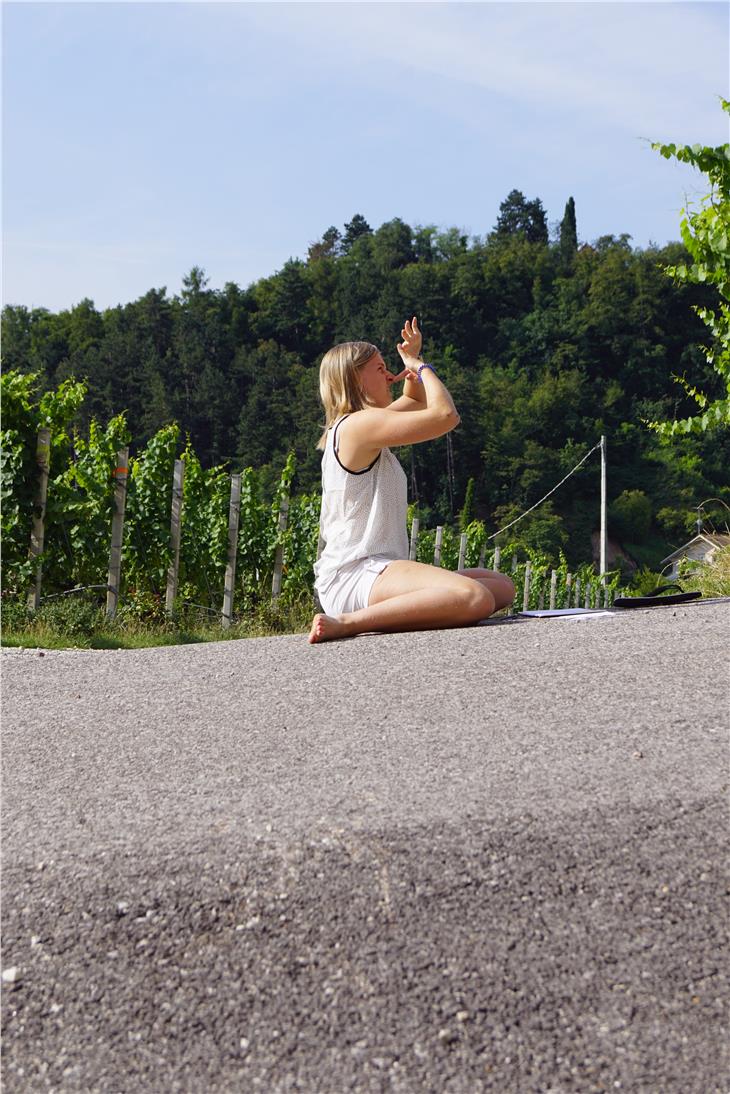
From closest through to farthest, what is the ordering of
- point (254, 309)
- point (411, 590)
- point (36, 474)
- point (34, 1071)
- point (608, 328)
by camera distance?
point (34, 1071)
point (411, 590)
point (36, 474)
point (608, 328)
point (254, 309)

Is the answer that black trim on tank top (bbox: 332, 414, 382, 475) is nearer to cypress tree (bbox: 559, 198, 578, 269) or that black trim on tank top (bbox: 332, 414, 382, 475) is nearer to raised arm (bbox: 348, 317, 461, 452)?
raised arm (bbox: 348, 317, 461, 452)

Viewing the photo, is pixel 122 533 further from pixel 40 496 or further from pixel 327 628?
pixel 327 628

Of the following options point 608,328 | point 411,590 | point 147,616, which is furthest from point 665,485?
point 411,590

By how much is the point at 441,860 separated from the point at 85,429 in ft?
202

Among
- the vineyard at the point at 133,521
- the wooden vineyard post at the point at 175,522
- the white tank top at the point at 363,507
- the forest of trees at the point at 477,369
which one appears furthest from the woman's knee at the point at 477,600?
the forest of trees at the point at 477,369

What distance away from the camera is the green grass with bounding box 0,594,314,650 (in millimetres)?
8852

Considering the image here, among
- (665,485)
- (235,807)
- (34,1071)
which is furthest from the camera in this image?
(665,485)

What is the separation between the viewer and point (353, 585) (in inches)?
201

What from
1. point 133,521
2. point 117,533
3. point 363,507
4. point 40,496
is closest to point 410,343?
point 363,507

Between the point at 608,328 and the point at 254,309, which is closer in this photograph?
the point at 608,328

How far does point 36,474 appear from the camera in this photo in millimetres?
10516

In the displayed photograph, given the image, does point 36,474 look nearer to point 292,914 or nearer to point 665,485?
point 292,914

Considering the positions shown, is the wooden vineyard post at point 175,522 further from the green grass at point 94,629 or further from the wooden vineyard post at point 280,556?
the wooden vineyard post at point 280,556

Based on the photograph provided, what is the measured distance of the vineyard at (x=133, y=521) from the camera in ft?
34.1
